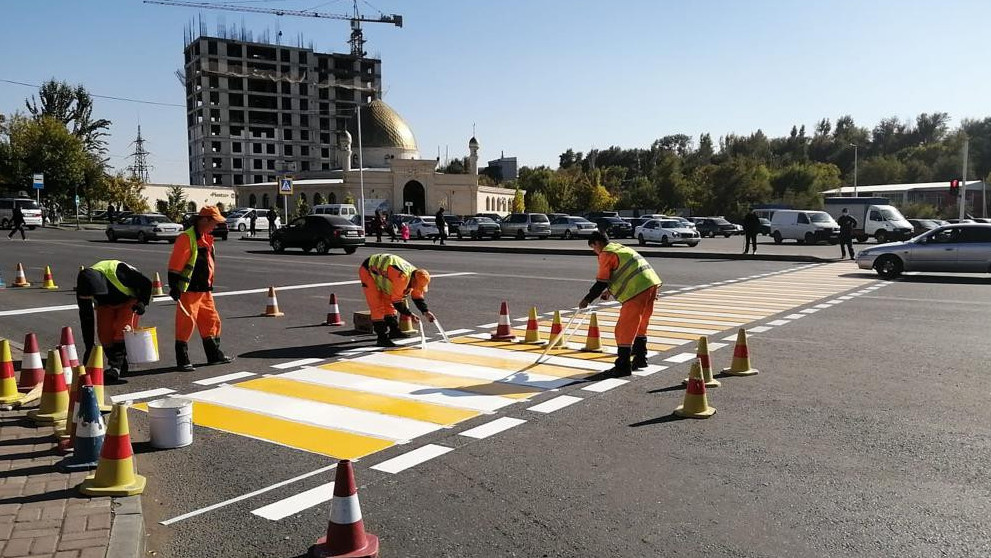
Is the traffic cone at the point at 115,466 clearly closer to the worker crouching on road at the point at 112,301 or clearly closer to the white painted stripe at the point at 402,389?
the white painted stripe at the point at 402,389

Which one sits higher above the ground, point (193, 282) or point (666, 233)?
Answer: point (666, 233)

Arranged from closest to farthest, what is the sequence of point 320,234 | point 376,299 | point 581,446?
point 581,446 → point 376,299 → point 320,234

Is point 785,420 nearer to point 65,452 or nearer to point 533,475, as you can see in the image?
point 533,475

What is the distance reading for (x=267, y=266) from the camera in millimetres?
23672

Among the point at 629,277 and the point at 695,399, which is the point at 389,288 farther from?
the point at 695,399

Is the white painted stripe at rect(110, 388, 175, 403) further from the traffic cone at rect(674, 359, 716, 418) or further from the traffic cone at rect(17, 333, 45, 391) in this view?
the traffic cone at rect(674, 359, 716, 418)

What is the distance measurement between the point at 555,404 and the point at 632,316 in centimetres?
174

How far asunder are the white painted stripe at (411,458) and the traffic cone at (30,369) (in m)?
4.15

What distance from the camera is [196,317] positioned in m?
8.40

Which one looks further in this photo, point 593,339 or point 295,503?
point 593,339

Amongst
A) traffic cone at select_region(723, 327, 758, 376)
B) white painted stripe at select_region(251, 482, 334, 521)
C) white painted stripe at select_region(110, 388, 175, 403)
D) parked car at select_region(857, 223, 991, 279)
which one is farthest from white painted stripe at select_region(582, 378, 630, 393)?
parked car at select_region(857, 223, 991, 279)

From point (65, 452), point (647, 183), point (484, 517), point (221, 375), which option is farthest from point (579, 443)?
point (647, 183)

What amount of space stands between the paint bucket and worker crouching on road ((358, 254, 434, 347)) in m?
3.72

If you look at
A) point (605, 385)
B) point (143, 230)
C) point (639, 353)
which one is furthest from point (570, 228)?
point (605, 385)
